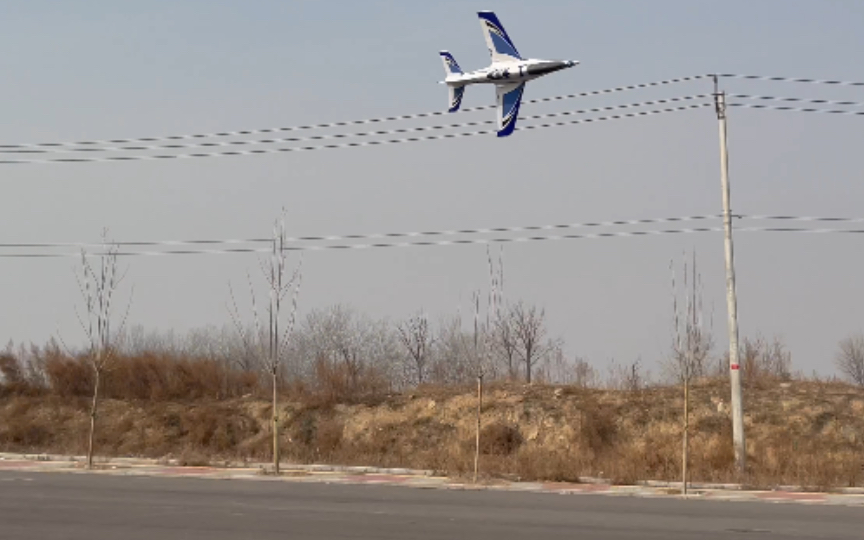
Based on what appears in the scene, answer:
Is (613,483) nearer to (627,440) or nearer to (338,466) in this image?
(338,466)

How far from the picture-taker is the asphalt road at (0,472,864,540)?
16.0 metres

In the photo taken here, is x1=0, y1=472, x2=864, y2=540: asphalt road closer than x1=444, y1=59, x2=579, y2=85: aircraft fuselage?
Yes

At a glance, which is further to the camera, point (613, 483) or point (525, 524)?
point (613, 483)

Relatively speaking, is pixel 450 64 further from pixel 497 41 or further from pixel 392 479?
pixel 392 479

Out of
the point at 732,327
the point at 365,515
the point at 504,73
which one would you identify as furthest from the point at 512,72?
the point at 365,515

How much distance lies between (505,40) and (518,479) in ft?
44.8

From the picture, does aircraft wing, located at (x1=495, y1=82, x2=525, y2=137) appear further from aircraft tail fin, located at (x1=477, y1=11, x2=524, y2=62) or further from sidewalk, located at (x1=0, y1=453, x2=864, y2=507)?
sidewalk, located at (x1=0, y1=453, x2=864, y2=507)

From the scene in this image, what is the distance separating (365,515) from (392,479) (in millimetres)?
8938

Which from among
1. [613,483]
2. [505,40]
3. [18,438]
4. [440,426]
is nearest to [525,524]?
[613,483]

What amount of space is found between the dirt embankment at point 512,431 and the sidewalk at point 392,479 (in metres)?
1.37

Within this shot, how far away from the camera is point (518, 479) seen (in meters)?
28.1

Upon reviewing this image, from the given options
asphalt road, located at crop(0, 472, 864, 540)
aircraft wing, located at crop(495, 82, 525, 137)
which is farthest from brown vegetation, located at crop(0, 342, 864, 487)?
aircraft wing, located at crop(495, 82, 525, 137)

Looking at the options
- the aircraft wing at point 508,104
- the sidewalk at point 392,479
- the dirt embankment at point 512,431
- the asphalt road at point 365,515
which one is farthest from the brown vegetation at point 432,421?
the aircraft wing at point 508,104

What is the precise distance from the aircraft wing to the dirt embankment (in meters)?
9.97
